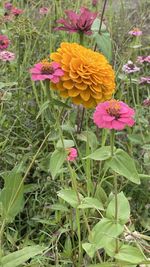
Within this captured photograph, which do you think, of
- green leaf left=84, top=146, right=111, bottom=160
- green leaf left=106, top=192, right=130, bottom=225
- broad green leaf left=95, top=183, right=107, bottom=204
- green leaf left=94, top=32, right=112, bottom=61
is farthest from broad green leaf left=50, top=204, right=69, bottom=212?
green leaf left=94, top=32, right=112, bottom=61

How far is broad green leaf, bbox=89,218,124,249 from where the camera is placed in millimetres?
850

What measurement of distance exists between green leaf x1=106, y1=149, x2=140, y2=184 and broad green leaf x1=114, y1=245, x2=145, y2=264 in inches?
5.1

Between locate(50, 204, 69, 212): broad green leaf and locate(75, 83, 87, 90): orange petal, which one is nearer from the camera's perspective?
locate(75, 83, 87, 90): orange petal

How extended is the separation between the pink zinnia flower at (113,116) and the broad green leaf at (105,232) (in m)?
0.18

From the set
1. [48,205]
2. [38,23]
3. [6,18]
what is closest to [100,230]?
[48,205]

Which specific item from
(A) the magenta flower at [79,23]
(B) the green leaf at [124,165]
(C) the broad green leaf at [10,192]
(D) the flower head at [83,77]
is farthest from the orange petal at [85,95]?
(A) the magenta flower at [79,23]

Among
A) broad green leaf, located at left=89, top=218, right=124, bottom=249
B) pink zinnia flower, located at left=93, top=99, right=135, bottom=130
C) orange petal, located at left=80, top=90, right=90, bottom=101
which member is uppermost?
orange petal, located at left=80, top=90, right=90, bottom=101

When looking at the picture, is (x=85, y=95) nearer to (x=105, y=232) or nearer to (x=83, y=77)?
(x=83, y=77)

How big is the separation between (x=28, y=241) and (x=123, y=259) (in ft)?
1.09

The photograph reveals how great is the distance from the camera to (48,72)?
846mm

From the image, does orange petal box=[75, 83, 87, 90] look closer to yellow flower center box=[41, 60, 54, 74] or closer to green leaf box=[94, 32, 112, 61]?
yellow flower center box=[41, 60, 54, 74]

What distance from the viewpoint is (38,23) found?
Answer: 6.94ft

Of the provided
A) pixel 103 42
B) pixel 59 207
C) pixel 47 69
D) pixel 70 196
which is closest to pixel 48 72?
pixel 47 69

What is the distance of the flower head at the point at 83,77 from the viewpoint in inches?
34.2
